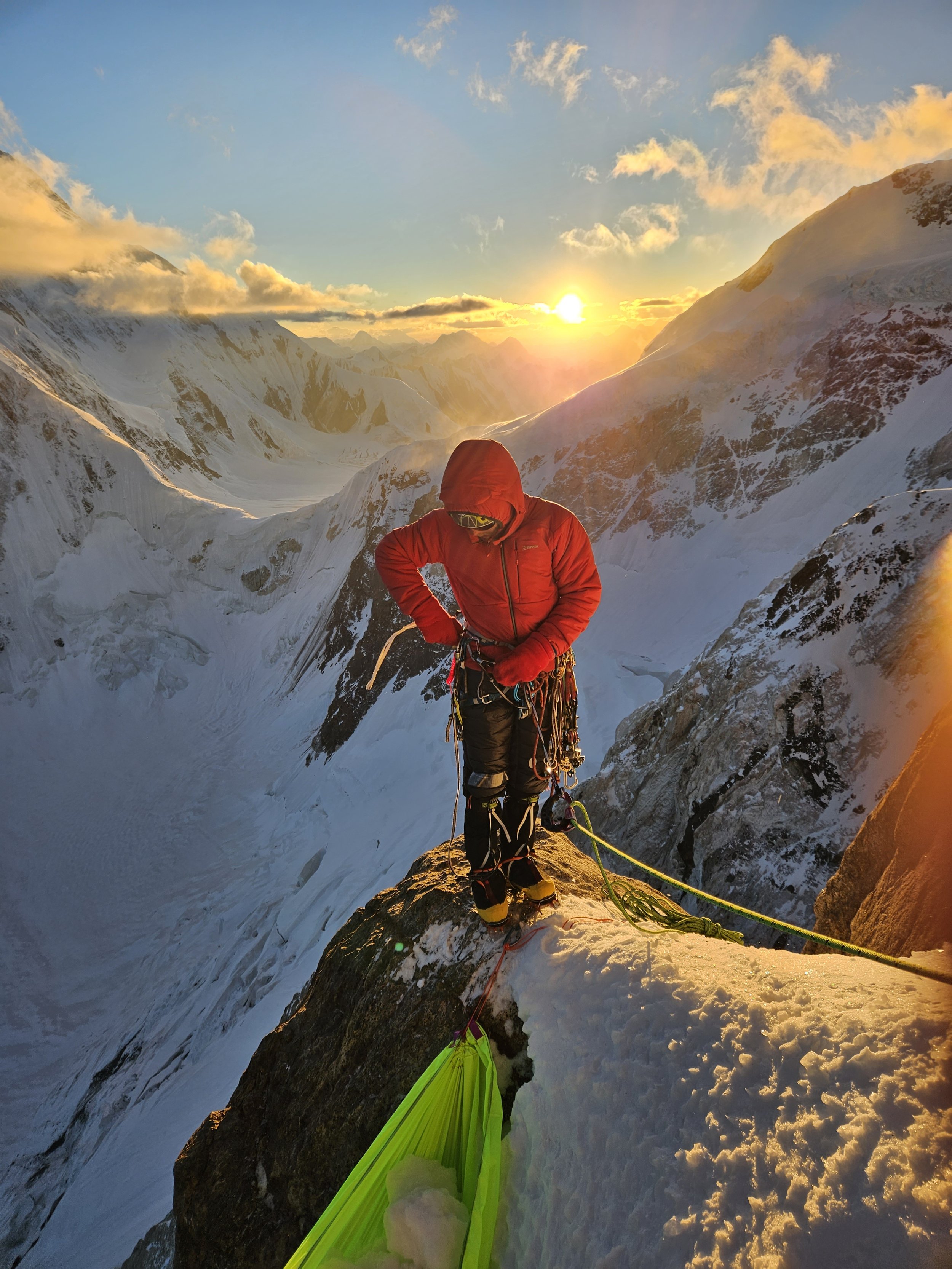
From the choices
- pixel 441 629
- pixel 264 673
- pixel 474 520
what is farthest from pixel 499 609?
pixel 264 673

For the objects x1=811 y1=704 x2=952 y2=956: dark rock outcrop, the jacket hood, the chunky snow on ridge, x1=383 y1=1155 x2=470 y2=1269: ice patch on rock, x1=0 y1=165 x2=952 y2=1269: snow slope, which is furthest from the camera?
x1=0 y1=165 x2=952 y2=1269: snow slope

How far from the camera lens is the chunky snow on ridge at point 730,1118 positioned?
1738 millimetres

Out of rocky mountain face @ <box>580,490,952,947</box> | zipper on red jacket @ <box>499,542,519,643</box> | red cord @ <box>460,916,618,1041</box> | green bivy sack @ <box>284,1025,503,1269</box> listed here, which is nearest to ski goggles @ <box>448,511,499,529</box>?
zipper on red jacket @ <box>499,542,519,643</box>

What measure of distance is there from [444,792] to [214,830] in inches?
534

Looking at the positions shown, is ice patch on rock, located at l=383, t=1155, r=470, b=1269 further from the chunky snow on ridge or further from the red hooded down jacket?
the red hooded down jacket

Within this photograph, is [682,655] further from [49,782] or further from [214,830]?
[49,782]

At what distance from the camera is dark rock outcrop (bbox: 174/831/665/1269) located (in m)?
3.27

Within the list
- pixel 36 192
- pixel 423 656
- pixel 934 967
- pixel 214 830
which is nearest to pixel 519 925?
pixel 934 967

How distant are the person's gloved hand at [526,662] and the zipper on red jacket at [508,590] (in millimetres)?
163

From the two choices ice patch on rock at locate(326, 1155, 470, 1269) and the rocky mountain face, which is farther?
the rocky mountain face

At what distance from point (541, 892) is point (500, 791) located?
0.74 meters

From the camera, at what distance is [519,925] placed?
374 cm

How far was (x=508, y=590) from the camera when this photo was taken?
12.2 ft

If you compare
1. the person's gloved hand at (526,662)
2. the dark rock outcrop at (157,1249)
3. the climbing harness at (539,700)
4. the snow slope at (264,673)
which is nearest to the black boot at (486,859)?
the climbing harness at (539,700)
